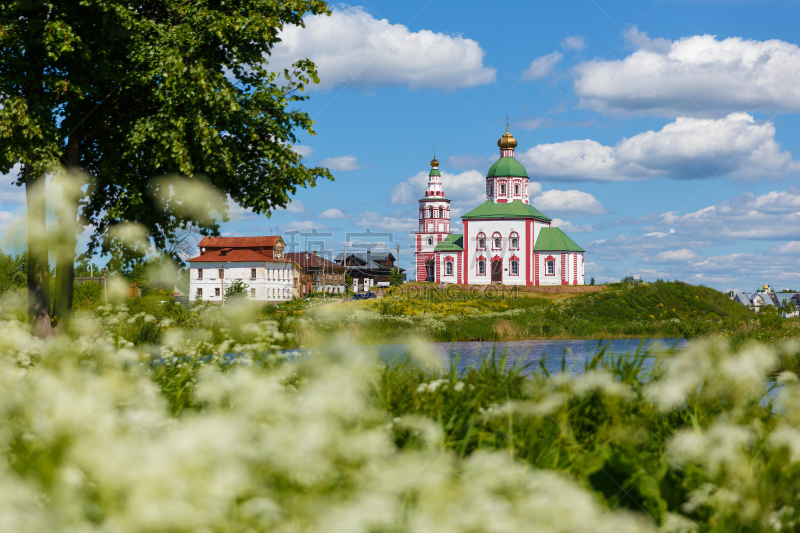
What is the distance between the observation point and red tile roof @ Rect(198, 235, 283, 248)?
71.6m

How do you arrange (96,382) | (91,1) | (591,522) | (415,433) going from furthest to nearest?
(91,1) → (96,382) → (415,433) → (591,522)

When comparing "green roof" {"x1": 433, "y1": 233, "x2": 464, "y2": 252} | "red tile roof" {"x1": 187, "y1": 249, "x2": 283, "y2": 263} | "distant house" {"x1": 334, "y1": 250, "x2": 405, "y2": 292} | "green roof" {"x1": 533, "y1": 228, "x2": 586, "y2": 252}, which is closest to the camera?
"red tile roof" {"x1": 187, "y1": 249, "x2": 283, "y2": 263}

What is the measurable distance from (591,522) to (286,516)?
4.33ft

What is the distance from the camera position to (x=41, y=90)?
12906 mm

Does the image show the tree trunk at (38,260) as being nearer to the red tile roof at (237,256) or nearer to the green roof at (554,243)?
the red tile roof at (237,256)

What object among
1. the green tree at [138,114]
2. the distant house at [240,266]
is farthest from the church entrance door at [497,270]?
the green tree at [138,114]

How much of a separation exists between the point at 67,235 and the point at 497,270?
63.1 metres

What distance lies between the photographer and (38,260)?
42.6 ft

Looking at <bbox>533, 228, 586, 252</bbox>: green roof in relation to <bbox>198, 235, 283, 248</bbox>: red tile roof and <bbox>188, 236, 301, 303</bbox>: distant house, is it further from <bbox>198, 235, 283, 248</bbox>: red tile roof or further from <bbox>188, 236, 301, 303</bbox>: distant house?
<bbox>198, 235, 283, 248</bbox>: red tile roof

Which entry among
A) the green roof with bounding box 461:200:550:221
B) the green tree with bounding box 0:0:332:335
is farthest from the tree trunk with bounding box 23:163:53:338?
the green roof with bounding box 461:200:550:221

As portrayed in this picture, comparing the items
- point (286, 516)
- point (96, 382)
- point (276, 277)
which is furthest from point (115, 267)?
point (276, 277)

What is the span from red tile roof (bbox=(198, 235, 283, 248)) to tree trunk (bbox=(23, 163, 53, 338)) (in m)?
58.3

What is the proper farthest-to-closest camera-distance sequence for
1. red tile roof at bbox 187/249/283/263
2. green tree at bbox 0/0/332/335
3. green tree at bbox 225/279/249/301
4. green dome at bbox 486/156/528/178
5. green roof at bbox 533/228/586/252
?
green dome at bbox 486/156/528/178
green roof at bbox 533/228/586/252
red tile roof at bbox 187/249/283/263
green tree at bbox 225/279/249/301
green tree at bbox 0/0/332/335

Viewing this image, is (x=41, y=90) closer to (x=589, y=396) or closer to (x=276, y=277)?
(x=589, y=396)
